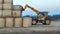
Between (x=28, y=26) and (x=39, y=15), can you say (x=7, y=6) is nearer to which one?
(x=28, y=26)

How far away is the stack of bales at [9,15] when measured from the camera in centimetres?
2523

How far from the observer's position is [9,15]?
2548cm

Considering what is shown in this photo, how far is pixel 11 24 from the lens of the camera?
25359 millimetres

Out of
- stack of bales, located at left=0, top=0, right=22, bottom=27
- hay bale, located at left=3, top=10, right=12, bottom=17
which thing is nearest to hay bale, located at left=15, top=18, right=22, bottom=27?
stack of bales, located at left=0, top=0, right=22, bottom=27

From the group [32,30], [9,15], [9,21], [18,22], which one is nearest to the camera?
[32,30]

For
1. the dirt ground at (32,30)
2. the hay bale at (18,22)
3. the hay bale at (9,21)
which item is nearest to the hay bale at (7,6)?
the hay bale at (9,21)

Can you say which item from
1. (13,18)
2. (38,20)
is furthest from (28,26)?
(38,20)

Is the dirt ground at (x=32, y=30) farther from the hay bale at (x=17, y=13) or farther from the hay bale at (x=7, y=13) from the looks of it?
the hay bale at (x=7, y=13)

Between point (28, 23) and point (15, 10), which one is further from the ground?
point (15, 10)

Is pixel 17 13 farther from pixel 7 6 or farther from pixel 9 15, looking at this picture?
pixel 7 6

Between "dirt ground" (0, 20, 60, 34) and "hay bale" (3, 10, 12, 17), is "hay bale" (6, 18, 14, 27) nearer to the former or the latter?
"hay bale" (3, 10, 12, 17)

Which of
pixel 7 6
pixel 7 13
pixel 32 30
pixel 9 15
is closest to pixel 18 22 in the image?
pixel 9 15

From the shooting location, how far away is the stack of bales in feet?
82.8

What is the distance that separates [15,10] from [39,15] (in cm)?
750
